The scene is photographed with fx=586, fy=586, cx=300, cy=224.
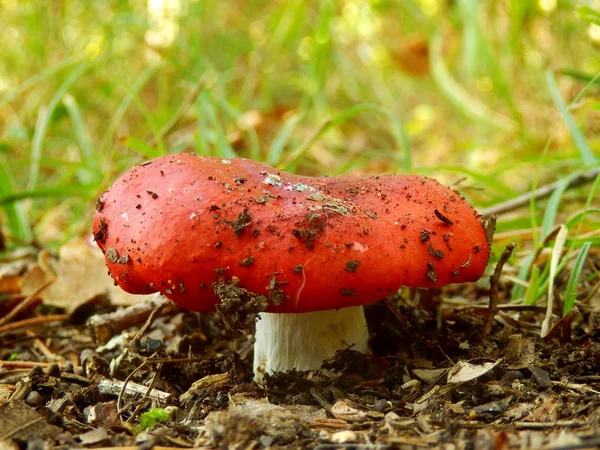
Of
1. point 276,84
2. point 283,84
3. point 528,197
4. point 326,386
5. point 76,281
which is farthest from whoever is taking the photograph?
point 283,84

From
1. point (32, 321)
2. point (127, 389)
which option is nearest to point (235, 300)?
point (127, 389)

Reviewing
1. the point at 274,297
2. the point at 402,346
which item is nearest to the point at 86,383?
the point at 274,297

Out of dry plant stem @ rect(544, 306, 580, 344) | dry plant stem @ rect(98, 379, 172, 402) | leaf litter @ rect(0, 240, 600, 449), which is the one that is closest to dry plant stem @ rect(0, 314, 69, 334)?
leaf litter @ rect(0, 240, 600, 449)

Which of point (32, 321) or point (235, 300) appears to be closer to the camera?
point (235, 300)

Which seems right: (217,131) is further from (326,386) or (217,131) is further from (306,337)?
(326,386)

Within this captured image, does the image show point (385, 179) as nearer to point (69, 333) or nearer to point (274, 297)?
point (274, 297)

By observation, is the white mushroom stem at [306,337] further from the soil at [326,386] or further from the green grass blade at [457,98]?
the green grass blade at [457,98]

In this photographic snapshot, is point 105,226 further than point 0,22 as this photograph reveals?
No
